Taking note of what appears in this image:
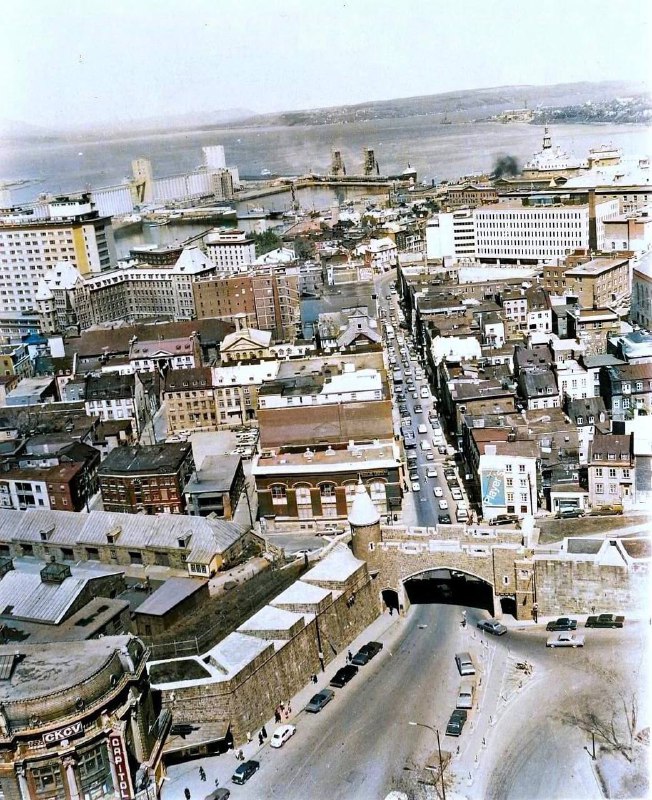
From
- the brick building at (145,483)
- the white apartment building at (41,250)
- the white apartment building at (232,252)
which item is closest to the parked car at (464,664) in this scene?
the brick building at (145,483)

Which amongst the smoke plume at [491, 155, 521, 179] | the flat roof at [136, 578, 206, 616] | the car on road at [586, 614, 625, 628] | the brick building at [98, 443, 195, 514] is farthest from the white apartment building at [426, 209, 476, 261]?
the car on road at [586, 614, 625, 628]

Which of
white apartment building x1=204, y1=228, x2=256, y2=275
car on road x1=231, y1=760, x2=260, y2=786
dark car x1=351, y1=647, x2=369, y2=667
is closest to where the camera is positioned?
car on road x1=231, y1=760, x2=260, y2=786

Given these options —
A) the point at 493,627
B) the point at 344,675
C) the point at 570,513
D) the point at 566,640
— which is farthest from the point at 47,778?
the point at 570,513

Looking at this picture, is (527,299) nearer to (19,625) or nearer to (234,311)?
(234,311)

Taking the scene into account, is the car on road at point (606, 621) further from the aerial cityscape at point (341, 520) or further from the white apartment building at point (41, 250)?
Answer: the white apartment building at point (41, 250)

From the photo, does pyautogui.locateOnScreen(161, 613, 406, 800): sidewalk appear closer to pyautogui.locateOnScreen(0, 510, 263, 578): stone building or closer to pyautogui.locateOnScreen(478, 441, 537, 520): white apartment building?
pyautogui.locateOnScreen(0, 510, 263, 578): stone building

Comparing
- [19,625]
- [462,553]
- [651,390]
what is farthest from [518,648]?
[651,390]
